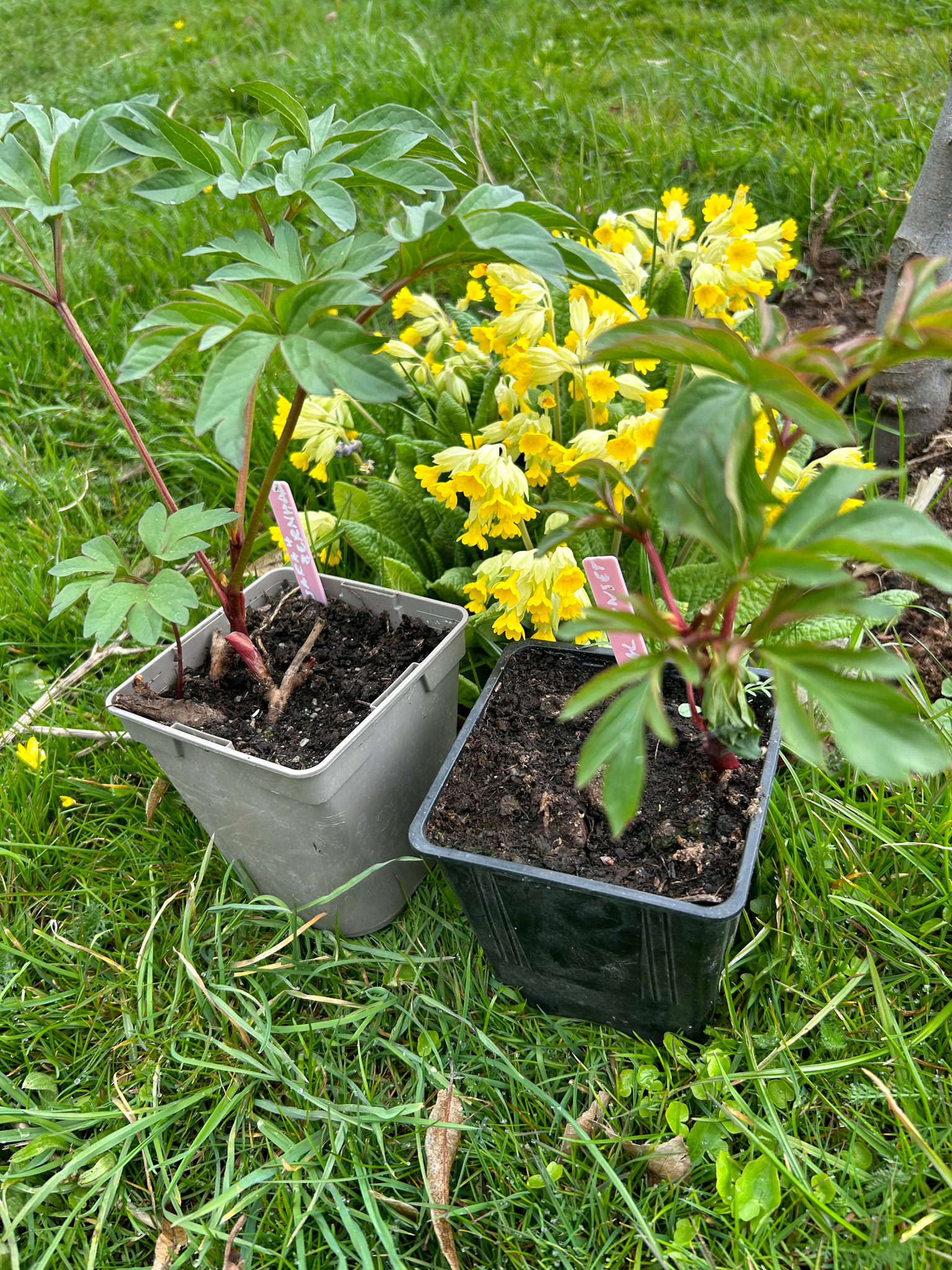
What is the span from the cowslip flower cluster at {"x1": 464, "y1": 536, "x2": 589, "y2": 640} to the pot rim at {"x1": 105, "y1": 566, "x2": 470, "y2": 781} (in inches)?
4.1

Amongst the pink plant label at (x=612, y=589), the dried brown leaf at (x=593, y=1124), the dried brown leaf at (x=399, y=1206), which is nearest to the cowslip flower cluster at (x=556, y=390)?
the pink plant label at (x=612, y=589)

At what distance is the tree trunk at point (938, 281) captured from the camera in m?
1.85

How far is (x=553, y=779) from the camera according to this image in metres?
1.32

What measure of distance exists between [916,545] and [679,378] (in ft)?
2.79

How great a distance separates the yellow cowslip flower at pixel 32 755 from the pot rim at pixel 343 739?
358mm

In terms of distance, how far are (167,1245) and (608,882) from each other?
759 millimetres

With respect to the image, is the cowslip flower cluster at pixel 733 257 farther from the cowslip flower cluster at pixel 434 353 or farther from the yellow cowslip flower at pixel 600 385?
the cowslip flower cluster at pixel 434 353

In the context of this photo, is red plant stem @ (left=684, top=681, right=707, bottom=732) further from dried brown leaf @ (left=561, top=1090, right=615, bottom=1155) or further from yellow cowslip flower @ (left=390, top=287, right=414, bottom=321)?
yellow cowslip flower @ (left=390, top=287, right=414, bottom=321)

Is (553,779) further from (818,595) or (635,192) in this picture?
(635,192)

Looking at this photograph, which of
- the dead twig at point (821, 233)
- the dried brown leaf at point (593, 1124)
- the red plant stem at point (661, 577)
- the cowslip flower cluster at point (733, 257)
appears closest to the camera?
the red plant stem at point (661, 577)

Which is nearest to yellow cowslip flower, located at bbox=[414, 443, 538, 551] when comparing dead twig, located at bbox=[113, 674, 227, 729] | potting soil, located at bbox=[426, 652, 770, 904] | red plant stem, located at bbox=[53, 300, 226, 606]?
potting soil, located at bbox=[426, 652, 770, 904]

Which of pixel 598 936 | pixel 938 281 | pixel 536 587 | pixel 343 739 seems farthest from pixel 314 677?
pixel 938 281

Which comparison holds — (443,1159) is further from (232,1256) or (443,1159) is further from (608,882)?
(608,882)

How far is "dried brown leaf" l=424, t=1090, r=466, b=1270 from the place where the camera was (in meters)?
1.14
